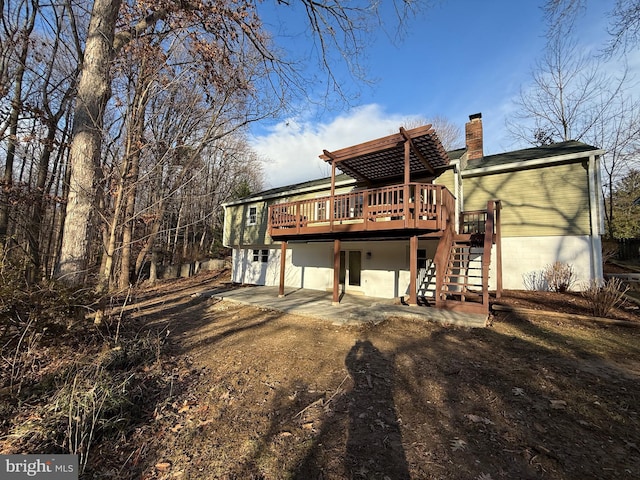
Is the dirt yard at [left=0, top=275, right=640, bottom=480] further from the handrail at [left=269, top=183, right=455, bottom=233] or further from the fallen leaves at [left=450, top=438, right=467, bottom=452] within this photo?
the handrail at [left=269, top=183, right=455, bottom=233]

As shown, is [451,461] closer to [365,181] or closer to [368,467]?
[368,467]

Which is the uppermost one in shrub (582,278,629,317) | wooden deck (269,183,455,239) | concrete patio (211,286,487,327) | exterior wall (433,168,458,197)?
exterior wall (433,168,458,197)

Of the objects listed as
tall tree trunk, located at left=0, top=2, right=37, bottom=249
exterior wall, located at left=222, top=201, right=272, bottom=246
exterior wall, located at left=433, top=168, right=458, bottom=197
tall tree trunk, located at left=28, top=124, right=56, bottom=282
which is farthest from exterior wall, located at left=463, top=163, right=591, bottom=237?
tall tree trunk, located at left=0, top=2, right=37, bottom=249

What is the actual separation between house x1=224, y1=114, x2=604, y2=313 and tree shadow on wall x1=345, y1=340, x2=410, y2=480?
3660mm

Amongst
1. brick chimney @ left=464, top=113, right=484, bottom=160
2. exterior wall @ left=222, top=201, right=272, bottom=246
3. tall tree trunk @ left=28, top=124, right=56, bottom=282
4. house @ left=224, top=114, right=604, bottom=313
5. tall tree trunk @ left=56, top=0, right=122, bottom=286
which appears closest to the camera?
tall tree trunk @ left=28, top=124, right=56, bottom=282

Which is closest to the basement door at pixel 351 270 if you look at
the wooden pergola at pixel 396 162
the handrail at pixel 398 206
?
the handrail at pixel 398 206

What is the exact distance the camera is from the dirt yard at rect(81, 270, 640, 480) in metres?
2.32

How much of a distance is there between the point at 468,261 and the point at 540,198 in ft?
Result: 13.2

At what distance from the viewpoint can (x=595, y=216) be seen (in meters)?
8.25

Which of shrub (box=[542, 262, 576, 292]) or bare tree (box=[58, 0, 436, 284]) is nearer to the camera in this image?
bare tree (box=[58, 0, 436, 284])

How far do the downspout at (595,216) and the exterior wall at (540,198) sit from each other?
0.14 metres

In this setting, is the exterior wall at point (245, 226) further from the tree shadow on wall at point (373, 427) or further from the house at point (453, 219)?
the tree shadow on wall at point (373, 427)

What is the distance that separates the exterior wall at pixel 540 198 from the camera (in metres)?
8.60

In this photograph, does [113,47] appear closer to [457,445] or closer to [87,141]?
[87,141]
